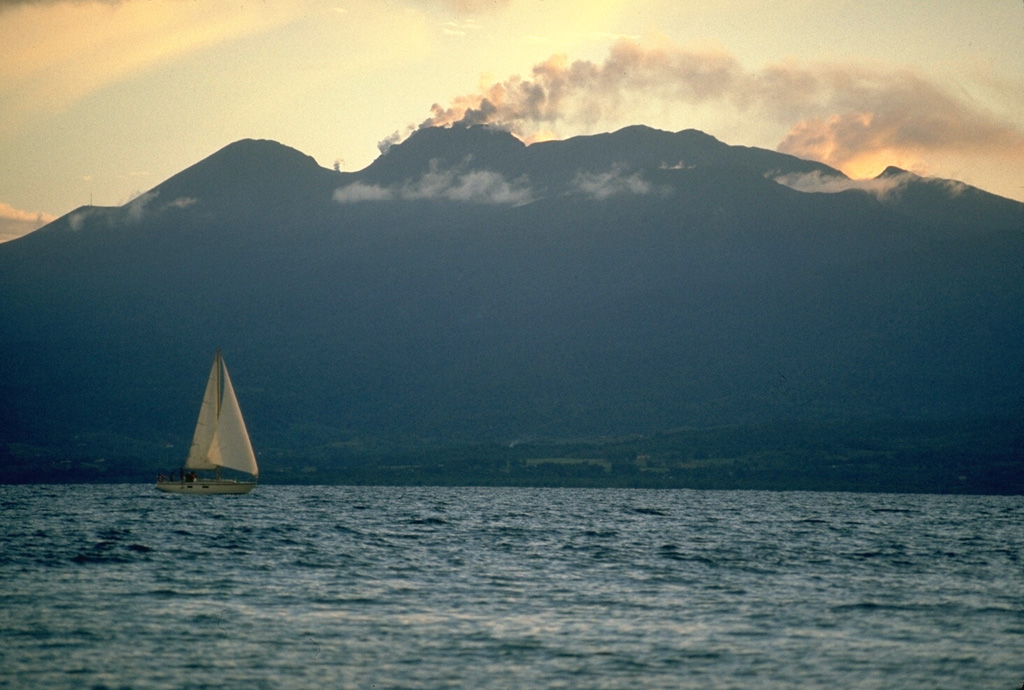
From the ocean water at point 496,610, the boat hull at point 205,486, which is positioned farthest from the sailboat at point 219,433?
the ocean water at point 496,610

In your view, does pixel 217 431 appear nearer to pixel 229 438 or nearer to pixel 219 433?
pixel 219 433

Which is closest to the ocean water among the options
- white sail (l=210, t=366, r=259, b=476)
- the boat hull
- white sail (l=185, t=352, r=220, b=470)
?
white sail (l=185, t=352, r=220, b=470)

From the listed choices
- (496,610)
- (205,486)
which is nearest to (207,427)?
(205,486)

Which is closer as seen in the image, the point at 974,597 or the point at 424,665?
the point at 424,665

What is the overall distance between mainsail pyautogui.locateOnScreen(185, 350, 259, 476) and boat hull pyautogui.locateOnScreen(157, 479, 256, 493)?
4.63 meters

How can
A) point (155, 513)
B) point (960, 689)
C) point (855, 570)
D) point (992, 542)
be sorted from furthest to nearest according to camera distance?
point (155, 513) → point (992, 542) → point (855, 570) → point (960, 689)

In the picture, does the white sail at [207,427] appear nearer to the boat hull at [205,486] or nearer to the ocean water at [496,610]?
the boat hull at [205,486]

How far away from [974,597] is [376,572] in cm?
3165

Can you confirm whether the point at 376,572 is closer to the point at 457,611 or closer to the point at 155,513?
the point at 457,611

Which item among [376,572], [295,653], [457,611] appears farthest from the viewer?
[376,572]

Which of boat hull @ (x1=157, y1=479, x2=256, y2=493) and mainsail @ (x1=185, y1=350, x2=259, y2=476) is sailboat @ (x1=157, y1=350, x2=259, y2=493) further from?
boat hull @ (x1=157, y1=479, x2=256, y2=493)

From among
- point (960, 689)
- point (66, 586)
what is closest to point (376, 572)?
point (66, 586)

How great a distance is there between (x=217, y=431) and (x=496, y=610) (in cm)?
10693

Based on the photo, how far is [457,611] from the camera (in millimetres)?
51656
